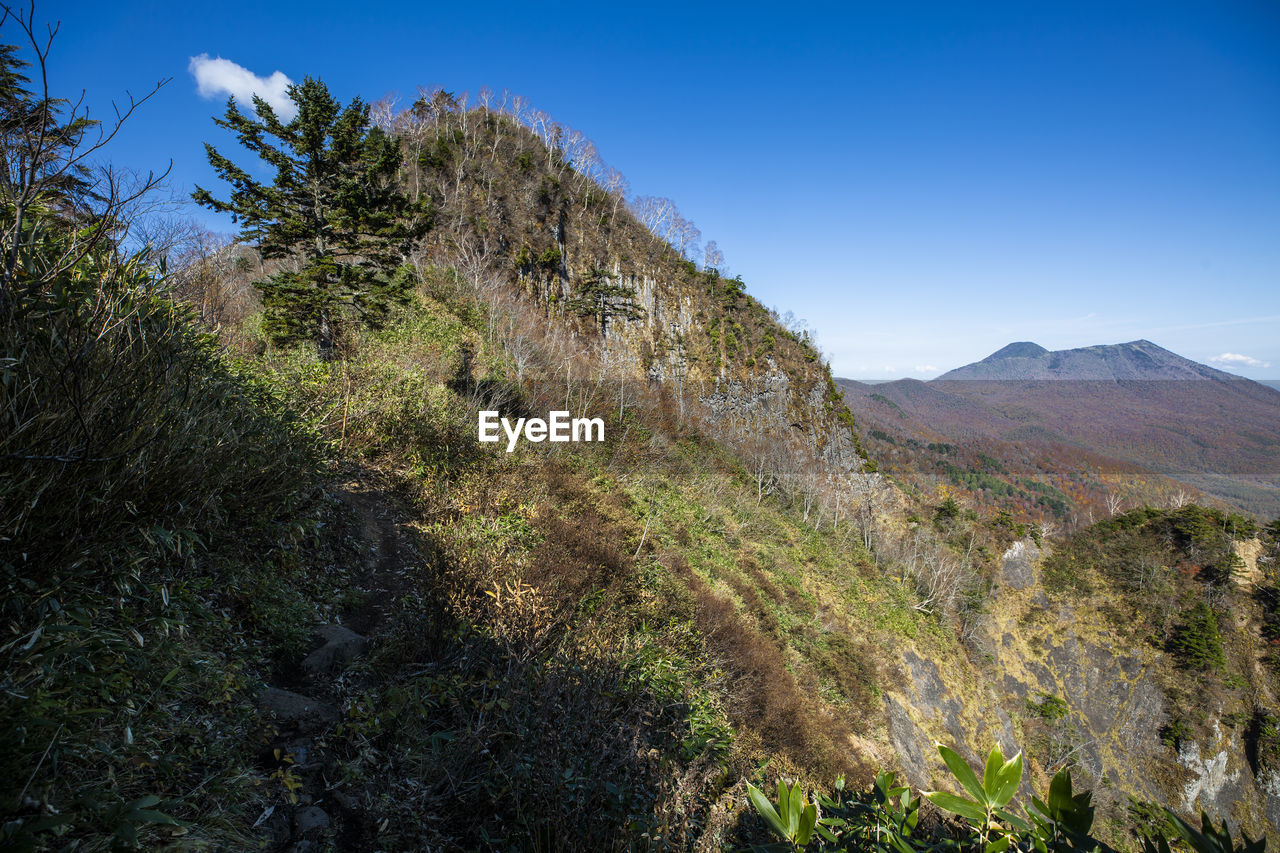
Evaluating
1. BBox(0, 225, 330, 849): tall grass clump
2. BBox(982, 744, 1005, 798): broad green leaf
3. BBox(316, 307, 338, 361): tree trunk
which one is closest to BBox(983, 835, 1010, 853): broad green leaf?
BBox(982, 744, 1005, 798): broad green leaf

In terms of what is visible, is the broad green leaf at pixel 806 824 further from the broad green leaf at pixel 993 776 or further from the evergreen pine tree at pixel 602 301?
the evergreen pine tree at pixel 602 301

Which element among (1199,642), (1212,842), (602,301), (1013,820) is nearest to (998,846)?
(1013,820)

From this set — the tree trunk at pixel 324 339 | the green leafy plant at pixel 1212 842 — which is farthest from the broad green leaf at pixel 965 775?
the tree trunk at pixel 324 339

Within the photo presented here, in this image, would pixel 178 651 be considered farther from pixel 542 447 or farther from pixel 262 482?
pixel 542 447

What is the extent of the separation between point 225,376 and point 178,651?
10.9 feet

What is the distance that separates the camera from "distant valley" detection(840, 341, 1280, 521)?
77188mm

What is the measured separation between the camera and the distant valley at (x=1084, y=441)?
253ft

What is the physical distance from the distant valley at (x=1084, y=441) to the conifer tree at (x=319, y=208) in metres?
60.1

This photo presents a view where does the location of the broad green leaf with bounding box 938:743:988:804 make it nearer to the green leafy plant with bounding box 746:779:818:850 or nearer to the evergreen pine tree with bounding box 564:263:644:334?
the green leafy plant with bounding box 746:779:818:850

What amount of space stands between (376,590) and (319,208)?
934 centimetres

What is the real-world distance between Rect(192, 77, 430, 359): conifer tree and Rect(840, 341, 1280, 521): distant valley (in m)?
60.1

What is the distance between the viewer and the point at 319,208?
450 inches

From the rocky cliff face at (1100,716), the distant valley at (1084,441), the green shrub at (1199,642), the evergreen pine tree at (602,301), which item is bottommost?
the rocky cliff face at (1100,716)

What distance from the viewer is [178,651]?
11.3 ft
